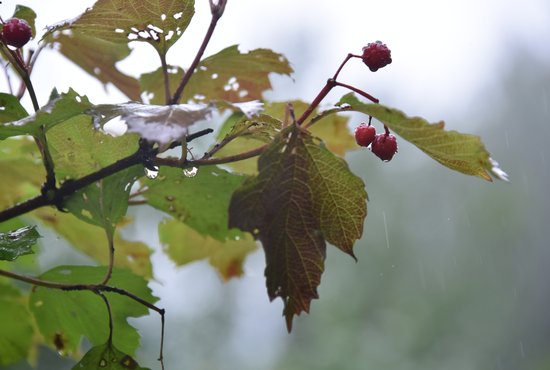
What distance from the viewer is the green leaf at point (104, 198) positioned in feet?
1.98

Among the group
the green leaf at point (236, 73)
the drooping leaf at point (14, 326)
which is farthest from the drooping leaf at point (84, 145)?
the drooping leaf at point (14, 326)

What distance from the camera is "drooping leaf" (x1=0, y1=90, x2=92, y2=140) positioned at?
0.48 metres

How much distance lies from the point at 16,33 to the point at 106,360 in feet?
0.94

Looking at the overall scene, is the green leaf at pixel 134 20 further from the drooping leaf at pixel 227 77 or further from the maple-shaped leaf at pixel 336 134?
the maple-shaped leaf at pixel 336 134

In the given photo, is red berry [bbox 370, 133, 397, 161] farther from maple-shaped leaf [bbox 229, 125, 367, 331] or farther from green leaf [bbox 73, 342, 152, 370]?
green leaf [bbox 73, 342, 152, 370]

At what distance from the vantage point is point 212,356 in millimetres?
7652

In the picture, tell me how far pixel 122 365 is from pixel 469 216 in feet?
27.2

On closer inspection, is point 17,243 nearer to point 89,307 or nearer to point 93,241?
point 89,307

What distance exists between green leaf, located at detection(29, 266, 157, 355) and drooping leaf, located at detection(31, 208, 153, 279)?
14cm

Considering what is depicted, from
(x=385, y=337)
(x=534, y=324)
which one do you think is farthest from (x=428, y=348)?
(x=534, y=324)

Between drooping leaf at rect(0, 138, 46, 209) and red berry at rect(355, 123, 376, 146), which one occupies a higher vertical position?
red berry at rect(355, 123, 376, 146)

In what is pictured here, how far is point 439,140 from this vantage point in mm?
482

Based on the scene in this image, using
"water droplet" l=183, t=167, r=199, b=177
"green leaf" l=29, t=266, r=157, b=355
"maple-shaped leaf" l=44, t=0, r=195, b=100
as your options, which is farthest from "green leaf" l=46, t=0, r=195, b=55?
"green leaf" l=29, t=266, r=157, b=355

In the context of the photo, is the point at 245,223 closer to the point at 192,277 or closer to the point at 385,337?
the point at 385,337
